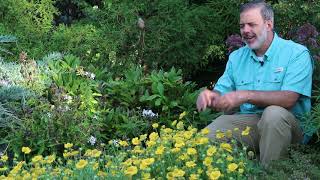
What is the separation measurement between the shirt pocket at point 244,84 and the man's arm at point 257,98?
14.5 inches

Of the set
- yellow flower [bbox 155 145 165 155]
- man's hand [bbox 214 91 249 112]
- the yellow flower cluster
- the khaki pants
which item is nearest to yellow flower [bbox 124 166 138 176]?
the yellow flower cluster

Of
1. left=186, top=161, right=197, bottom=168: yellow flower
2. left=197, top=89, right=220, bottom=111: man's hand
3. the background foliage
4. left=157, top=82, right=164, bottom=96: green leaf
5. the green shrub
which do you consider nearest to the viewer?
left=186, top=161, right=197, bottom=168: yellow flower

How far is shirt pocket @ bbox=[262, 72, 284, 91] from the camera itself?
4729 mm

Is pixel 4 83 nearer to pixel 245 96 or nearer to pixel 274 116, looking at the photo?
pixel 245 96

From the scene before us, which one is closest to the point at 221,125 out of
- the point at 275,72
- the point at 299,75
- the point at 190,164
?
the point at 275,72

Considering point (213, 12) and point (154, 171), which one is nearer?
point (154, 171)

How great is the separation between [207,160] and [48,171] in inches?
37.6

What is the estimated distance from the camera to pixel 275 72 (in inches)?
188

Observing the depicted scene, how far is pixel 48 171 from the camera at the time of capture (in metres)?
3.86

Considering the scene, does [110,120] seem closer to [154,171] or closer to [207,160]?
[154,171]

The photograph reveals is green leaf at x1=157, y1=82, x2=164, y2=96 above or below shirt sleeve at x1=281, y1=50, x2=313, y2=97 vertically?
below

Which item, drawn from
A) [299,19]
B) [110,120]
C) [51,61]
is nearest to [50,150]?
[110,120]

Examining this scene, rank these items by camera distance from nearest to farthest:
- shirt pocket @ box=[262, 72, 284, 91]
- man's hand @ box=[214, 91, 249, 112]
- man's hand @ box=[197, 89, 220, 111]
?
man's hand @ box=[214, 91, 249, 112] < man's hand @ box=[197, 89, 220, 111] < shirt pocket @ box=[262, 72, 284, 91]

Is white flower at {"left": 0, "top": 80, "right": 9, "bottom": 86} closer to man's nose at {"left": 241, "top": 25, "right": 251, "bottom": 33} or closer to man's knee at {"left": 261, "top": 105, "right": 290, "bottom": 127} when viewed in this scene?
man's nose at {"left": 241, "top": 25, "right": 251, "bottom": 33}
